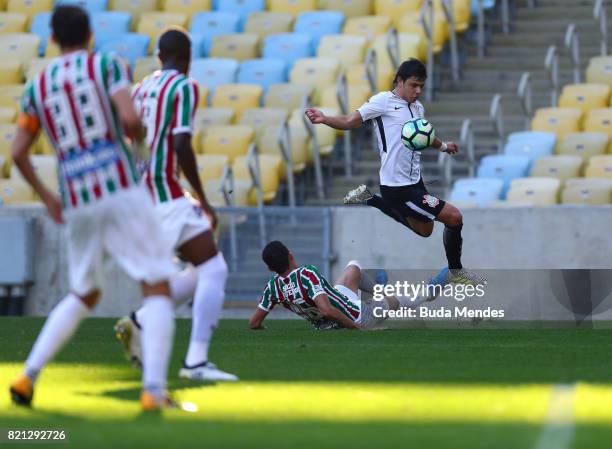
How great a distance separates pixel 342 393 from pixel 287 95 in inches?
457

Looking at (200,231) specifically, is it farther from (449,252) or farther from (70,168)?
(449,252)

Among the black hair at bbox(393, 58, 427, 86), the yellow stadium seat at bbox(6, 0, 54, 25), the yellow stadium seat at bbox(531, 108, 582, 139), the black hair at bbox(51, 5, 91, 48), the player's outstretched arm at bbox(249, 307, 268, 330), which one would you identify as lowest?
the player's outstretched arm at bbox(249, 307, 268, 330)

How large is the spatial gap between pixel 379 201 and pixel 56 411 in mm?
6404

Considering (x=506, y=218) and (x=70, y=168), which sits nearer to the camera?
(x=70, y=168)

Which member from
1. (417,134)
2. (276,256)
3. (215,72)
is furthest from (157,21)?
(276,256)

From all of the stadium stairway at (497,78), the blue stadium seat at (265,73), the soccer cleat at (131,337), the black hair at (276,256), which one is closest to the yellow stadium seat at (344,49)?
the blue stadium seat at (265,73)

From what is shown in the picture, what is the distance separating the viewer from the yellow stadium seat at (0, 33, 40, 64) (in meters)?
20.7

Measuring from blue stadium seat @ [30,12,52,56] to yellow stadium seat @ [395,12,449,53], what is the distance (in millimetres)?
4944

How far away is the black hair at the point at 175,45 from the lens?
8.52 meters

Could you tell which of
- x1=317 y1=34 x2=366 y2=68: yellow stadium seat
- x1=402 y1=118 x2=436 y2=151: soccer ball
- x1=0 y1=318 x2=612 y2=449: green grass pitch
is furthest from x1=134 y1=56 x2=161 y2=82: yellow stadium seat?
x1=0 y1=318 x2=612 y2=449: green grass pitch

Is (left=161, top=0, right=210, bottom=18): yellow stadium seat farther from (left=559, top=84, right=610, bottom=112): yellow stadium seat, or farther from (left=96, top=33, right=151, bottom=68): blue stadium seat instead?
(left=559, top=84, right=610, bottom=112): yellow stadium seat

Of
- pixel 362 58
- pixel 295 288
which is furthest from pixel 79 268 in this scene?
pixel 362 58

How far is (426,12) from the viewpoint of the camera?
19859 mm

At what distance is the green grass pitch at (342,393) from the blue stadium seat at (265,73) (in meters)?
8.33
